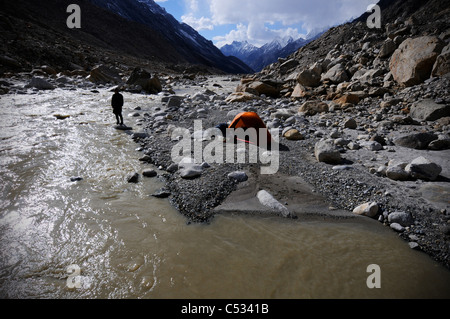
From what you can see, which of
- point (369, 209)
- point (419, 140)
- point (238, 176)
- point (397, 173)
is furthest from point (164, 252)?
point (419, 140)

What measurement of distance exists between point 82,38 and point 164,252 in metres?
45.9

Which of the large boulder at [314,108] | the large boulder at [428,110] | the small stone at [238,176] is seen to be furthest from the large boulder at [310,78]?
the small stone at [238,176]

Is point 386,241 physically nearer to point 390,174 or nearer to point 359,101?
point 390,174

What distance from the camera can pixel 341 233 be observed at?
3355 millimetres

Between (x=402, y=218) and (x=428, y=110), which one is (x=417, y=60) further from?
(x=402, y=218)

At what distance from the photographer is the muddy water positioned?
260cm

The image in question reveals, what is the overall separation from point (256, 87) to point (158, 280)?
496 inches

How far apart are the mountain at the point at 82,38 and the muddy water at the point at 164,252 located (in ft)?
61.9

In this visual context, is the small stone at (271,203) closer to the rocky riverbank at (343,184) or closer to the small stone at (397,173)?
the rocky riverbank at (343,184)

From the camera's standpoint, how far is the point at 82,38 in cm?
3694

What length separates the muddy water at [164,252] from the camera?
2602mm

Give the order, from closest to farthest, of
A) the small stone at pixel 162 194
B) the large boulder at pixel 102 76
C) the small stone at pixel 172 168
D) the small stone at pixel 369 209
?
the small stone at pixel 369 209
the small stone at pixel 162 194
the small stone at pixel 172 168
the large boulder at pixel 102 76

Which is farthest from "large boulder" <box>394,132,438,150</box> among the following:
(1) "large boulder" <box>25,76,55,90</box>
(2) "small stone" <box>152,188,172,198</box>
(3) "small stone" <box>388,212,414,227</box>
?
(1) "large boulder" <box>25,76,55,90</box>
